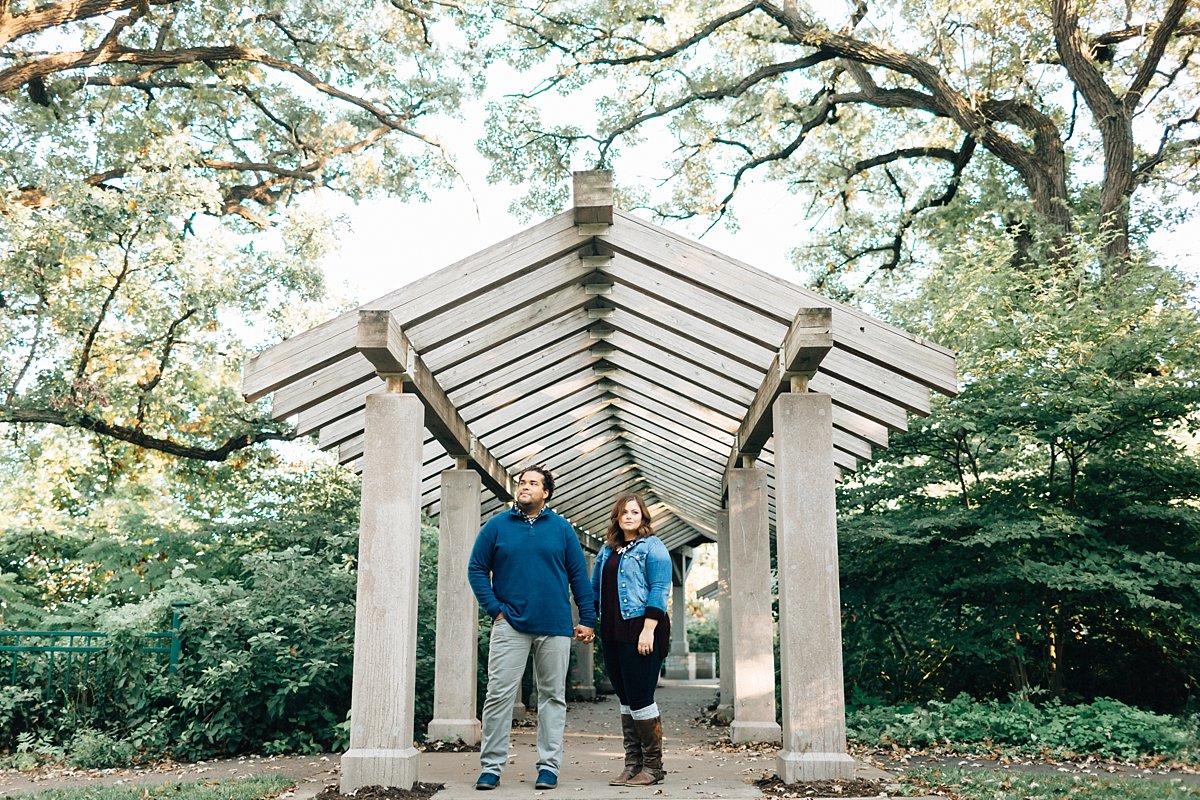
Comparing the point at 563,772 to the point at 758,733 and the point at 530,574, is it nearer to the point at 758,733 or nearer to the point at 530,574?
the point at 530,574

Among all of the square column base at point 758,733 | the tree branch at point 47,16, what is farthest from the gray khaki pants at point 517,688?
the tree branch at point 47,16

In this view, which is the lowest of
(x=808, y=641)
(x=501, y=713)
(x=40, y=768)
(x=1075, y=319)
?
(x=40, y=768)

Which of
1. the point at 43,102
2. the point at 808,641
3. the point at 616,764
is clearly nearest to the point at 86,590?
the point at 43,102

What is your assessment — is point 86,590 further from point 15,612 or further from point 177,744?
point 177,744

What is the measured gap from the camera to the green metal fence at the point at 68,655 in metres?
8.41

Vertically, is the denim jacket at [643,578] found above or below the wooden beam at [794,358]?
below

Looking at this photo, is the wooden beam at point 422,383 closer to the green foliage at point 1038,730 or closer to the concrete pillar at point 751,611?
the concrete pillar at point 751,611

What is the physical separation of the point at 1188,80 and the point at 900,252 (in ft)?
18.5

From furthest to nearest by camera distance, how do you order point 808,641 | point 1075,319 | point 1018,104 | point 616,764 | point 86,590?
1. point 1018,104
2. point 86,590
3. point 1075,319
4. point 616,764
5. point 808,641

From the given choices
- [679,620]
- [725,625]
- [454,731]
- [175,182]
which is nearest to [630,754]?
[454,731]

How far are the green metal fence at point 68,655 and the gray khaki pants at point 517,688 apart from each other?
14.0ft

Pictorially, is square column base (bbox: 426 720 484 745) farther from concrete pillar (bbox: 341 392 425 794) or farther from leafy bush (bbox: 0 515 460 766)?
concrete pillar (bbox: 341 392 425 794)

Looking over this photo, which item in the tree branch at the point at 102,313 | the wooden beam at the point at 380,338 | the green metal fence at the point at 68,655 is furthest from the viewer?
the tree branch at the point at 102,313

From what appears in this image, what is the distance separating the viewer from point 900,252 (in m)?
19.8
